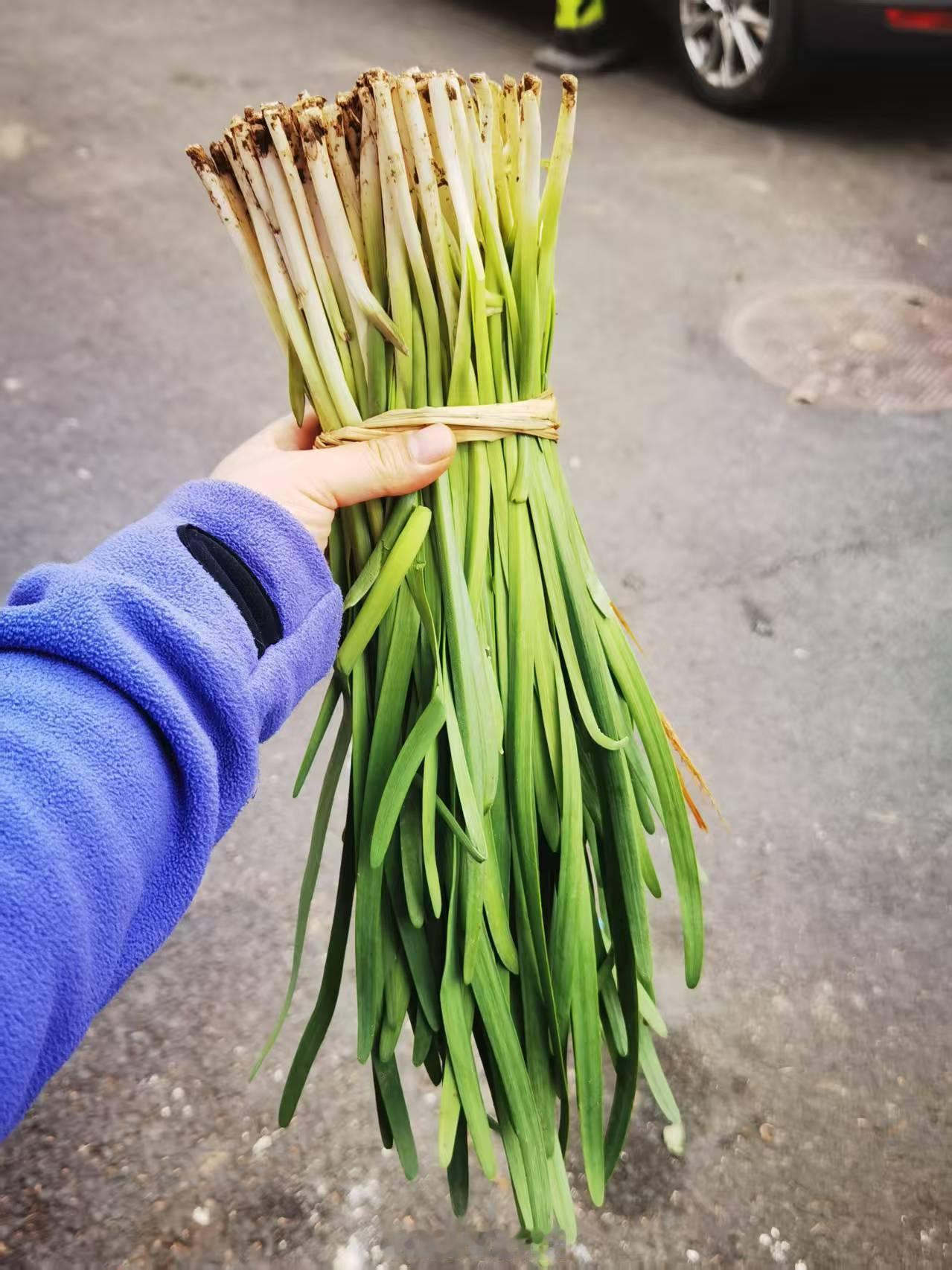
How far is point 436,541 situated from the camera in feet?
3.85

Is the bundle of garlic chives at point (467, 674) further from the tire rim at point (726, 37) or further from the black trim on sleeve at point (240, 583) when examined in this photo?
the tire rim at point (726, 37)

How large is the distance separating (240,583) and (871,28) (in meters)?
3.88

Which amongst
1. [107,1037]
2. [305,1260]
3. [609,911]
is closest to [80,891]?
[609,911]

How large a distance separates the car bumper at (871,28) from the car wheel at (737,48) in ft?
0.34

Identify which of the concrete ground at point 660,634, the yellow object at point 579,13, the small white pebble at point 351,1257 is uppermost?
the yellow object at point 579,13

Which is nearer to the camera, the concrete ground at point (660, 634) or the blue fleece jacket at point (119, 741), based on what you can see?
the blue fleece jacket at point (119, 741)

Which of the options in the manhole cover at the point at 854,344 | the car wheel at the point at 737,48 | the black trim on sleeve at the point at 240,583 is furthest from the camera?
the car wheel at the point at 737,48

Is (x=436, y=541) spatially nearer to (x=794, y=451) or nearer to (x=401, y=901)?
(x=401, y=901)

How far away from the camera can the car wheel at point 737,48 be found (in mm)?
4117

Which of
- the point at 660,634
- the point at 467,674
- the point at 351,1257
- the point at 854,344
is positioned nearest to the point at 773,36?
the point at 854,344

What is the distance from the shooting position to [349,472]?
3.67ft

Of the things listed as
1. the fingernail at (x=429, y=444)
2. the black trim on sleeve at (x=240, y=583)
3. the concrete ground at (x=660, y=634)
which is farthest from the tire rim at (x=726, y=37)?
the black trim on sleeve at (x=240, y=583)

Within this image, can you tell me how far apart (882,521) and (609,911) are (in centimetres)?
183

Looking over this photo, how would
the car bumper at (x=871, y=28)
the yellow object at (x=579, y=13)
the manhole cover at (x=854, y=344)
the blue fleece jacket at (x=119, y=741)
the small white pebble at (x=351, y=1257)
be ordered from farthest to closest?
the yellow object at (x=579, y=13) < the car bumper at (x=871, y=28) < the manhole cover at (x=854, y=344) < the small white pebble at (x=351, y=1257) < the blue fleece jacket at (x=119, y=741)
